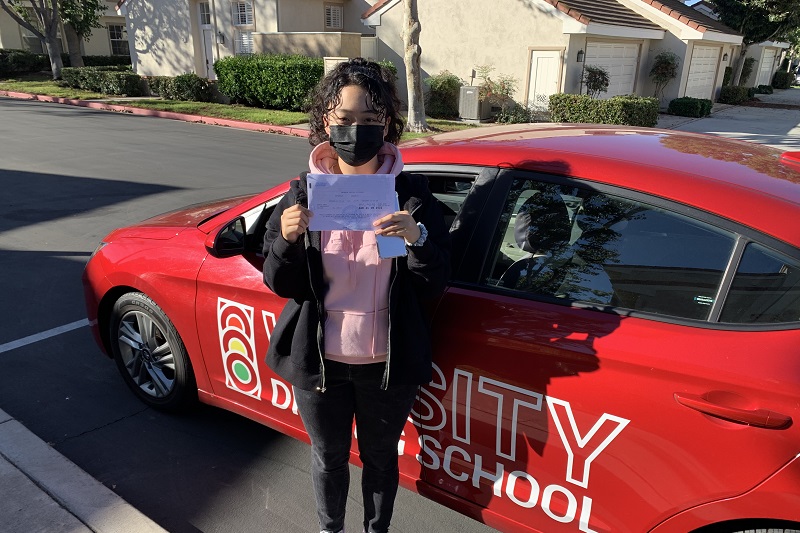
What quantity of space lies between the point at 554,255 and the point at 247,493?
5.90 ft

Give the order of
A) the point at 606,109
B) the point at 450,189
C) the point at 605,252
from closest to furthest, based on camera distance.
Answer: the point at 605,252, the point at 450,189, the point at 606,109

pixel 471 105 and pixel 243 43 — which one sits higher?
pixel 243 43

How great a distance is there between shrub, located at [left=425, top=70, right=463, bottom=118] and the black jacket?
1666cm

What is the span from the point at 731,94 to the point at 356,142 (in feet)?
95.9

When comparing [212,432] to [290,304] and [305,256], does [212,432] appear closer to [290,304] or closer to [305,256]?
[290,304]

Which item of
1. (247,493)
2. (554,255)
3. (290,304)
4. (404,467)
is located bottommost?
(247,493)

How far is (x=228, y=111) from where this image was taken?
59.7 feet

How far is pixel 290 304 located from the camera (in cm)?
207

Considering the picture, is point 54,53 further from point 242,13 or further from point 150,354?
point 150,354

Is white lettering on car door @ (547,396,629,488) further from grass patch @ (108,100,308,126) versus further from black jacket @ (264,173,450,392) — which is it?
grass patch @ (108,100,308,126)

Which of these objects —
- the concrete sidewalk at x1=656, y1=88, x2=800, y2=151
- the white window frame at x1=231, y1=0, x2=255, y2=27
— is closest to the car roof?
the concrete sidewalk at x1=656, y1=88, x2=800, y2=151

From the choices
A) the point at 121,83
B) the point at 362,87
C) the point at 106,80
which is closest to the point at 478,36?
the point at 121,83

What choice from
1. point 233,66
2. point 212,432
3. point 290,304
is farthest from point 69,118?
point 290,304

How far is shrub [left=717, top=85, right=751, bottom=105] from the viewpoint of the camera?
26016mm
